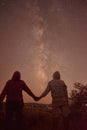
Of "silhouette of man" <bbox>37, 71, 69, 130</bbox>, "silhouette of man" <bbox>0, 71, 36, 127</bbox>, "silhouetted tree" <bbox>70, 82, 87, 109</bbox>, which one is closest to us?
"silhouette of man" <bbox>0, 71, 36, 127</bbox>

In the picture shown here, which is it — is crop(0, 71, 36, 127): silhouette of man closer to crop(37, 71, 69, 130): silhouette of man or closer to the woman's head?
the woman's head

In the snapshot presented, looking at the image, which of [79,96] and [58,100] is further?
[79,96]

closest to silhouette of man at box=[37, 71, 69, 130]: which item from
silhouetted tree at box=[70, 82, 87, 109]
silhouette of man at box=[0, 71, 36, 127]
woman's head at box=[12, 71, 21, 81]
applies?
silhouette of man at box=[0, 71, 36, 127]

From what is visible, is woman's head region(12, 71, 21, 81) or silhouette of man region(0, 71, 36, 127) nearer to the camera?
silhouette of man region(0, 71, 36, 127)

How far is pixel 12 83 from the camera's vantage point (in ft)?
43.4

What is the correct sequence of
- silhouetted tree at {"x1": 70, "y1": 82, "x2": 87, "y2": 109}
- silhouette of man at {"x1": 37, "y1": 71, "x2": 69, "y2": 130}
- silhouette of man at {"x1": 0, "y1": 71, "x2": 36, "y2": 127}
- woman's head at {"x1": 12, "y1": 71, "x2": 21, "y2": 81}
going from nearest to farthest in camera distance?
silhouette of man at {"x1": 0, "y1": 71, "x2": 36, "y2": 127} → woman's head at {"x1": 12, "y1": 71, "x2": 21, "y2": 81} → silhouette of man at {"x1": 37, "y1": 71, "x2": 69, "y2": 130} → silhouetted tree at {"x1": 70, "y1": 82, "x2": 87, "y2": 109}

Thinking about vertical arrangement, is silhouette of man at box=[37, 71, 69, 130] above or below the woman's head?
below

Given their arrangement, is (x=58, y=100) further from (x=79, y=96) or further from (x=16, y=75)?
(x=79, y=96)

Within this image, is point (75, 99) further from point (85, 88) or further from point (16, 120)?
point (16, 120)

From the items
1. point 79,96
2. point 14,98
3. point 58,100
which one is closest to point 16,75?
point 14,98

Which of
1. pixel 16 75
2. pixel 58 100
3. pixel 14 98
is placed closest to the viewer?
pixel 14 98

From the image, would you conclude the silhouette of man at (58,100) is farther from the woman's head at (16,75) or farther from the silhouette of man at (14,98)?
the woman's head at (16,75)

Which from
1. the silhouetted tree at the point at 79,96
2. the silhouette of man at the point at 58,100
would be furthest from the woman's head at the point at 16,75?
the silhouetted tree at the point at 79,96

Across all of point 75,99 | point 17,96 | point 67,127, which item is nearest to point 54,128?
point 67,127
